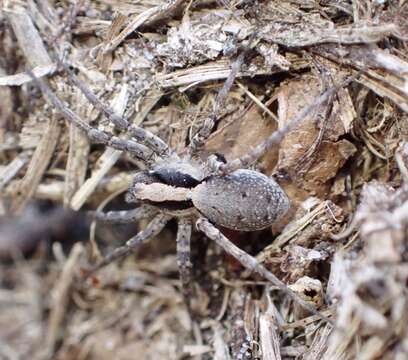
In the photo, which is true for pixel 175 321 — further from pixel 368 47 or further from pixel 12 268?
pixel 368 47

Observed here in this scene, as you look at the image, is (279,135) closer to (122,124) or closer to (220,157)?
(220,157)

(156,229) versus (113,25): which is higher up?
(113,25)

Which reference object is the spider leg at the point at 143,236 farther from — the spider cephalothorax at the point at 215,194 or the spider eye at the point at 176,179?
the spider eye at the point at 176,179

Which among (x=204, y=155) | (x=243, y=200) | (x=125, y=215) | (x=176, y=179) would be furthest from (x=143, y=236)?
(x=243, y=200)

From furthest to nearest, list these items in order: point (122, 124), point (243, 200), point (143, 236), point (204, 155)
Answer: point (143, 236) < point (204, 155) < point (122, 124) < point (243, 200)

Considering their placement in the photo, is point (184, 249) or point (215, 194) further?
point (184, 249)

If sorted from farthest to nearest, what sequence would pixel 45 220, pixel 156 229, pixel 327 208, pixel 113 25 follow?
pixel 45 220 → pixel 156 229 → pixel 113 25 → pixel 327 208

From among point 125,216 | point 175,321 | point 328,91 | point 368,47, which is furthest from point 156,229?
point 368,47
